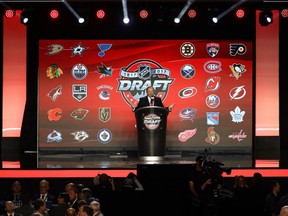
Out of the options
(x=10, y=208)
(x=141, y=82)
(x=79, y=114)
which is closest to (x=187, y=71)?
(x=141, y=82)

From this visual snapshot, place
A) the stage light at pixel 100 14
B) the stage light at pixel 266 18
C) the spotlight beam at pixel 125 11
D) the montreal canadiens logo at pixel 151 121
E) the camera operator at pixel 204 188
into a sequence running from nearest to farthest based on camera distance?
the camera operator at pixel 204 188
the montreal canadiens logo at pixel 151 121
the stage light at pixel 266 18
the spotlight beam at pixel 125 11
the stage light at pixel 100 14

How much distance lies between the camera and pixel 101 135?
1847cm

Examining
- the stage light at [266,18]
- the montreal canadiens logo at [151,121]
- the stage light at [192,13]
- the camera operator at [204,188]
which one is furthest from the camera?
the stage light at [192,13]

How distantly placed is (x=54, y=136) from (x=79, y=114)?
78cm

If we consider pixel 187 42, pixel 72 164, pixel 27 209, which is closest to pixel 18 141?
pixel 72 164

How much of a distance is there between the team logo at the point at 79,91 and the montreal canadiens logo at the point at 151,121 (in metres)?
3.58

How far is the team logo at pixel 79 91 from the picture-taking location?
1853 cm

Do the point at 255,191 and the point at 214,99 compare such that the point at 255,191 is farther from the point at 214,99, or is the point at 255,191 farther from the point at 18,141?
the point at 18,141

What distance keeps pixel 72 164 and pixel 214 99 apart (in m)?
4.07

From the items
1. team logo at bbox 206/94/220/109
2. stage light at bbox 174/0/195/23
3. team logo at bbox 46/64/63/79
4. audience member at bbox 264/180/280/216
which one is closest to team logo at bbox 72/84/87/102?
team logo at bbox 46/64/63/79

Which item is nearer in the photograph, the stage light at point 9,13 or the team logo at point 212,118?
the stage light at point 9,13

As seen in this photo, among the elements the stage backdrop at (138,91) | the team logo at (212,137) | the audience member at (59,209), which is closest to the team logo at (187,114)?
the stage backdrop at (138,91)

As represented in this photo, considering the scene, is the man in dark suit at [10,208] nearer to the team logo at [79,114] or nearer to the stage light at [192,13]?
the team logo at [79,114]

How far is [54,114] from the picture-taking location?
60.4 ft
